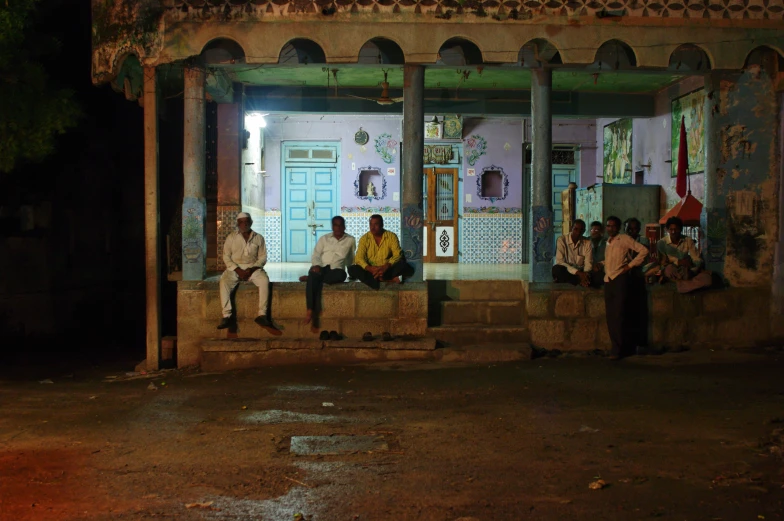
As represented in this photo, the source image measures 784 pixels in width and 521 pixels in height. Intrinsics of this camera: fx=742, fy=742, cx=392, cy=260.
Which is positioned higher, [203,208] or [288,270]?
[203,208]

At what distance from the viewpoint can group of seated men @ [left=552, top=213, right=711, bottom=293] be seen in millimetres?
9711

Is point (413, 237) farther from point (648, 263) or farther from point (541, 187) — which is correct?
point (648, 263)

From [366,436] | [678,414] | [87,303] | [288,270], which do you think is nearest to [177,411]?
[366,436]

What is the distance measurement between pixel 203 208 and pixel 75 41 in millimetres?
5773

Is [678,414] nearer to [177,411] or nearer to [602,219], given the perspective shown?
[177,411]

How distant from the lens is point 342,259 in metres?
9.95

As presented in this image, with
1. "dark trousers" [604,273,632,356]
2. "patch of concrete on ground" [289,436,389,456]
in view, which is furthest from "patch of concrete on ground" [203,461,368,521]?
"dark trousers" [604,273,632,356]

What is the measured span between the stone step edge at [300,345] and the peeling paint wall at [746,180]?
4.27 m

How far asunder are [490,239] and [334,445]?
1130 centimetres

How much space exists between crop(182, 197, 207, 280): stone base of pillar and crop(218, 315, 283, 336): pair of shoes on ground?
0.73 metres

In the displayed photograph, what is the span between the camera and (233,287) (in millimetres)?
9516

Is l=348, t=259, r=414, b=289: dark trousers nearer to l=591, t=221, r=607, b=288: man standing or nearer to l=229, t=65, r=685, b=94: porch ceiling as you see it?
l=591, t=221, r=607, b=288: man standing

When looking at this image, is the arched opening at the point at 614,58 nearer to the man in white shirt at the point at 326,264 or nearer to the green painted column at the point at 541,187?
the green painted column at the point at 541,187

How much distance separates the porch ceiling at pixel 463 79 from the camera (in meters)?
12.2
